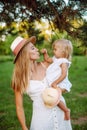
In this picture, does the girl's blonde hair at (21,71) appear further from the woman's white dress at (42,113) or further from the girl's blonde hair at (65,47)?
the girl's blonde hair at (65,47)

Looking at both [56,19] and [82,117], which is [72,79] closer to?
[82,117]

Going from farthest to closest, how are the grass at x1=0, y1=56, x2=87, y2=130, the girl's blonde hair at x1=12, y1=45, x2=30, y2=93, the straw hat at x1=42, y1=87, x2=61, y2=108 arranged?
the grass at x1=0, y1=56, x2=87, y2=130 < the girl's blonde hair at x1=12, y1=45, x2=30, y2=93 < the straw hat at x1=42, y1=87, x2=61, y2=108

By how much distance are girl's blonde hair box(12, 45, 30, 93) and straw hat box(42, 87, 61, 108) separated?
192 millimetres

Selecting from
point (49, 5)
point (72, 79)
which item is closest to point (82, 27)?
point (49, 5)

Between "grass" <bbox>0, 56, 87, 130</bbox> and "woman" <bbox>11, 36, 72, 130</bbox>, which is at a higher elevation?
"woman" <bbox>11, 36, 72, 130</bbox>

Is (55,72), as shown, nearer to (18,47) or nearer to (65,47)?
(65,47)

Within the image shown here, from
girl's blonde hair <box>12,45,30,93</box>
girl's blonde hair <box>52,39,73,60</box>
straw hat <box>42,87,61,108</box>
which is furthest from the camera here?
girl's blonde hair <box>52,39,73,60</box>

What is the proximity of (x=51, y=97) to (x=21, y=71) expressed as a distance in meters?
0.35

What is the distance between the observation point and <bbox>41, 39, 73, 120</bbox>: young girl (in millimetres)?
3529

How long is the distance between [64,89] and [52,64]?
230 millimetres

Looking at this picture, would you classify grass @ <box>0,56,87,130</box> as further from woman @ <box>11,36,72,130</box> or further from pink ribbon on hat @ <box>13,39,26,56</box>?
pink ribbon on hat @ <box>13,39,26,56</box>

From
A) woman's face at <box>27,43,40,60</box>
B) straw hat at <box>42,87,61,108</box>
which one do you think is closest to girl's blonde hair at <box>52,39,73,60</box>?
woman's face at <box>27,43,40,60</box>

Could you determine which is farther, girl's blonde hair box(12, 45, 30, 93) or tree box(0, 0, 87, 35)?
tree box(0, 0, 87, 35)

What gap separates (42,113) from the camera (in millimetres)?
3543
